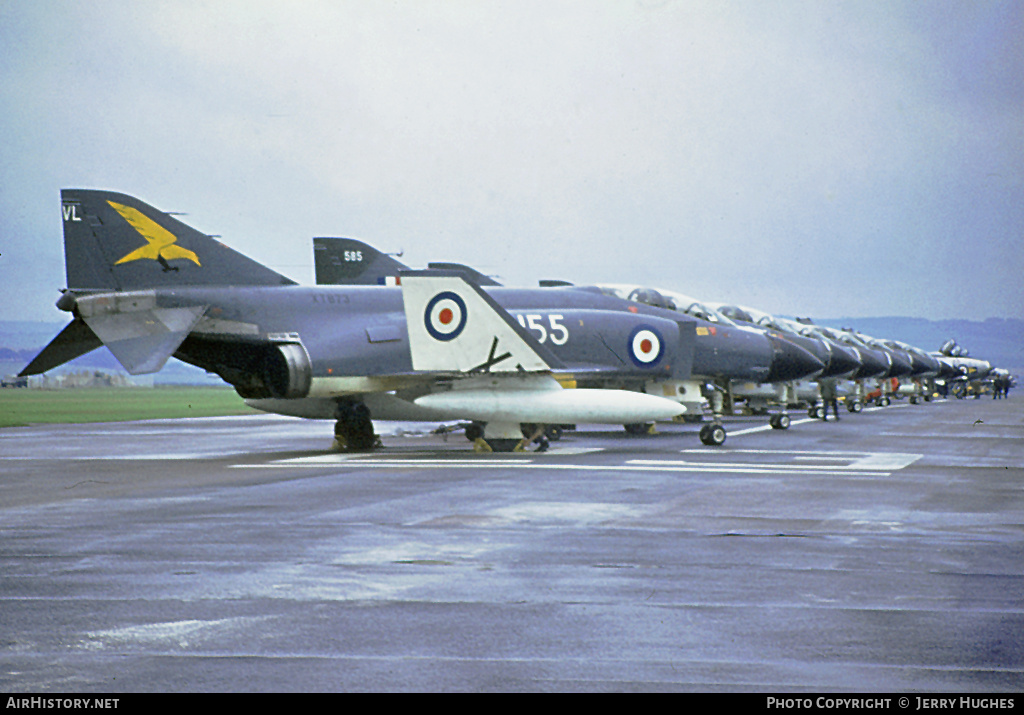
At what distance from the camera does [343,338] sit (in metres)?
18.7

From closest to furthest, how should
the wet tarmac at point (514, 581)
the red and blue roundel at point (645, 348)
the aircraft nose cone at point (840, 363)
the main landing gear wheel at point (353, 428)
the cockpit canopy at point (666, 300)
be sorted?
the wet tarmac at point (514, 581) < the main landing gear wheel at point (353, 428) < the red and blue roundel at point (645, 348) < the cockpit canopy at point (666, 300) < the aircraft nose cone at point (840, 363)

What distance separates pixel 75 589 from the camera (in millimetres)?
6219

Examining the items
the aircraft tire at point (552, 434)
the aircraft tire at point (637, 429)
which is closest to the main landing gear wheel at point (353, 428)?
the aircraft tire at point (552, 434)

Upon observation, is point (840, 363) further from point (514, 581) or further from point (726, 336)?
point (514, 581)

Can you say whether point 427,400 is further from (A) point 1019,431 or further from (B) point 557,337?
(A) point 1019,431

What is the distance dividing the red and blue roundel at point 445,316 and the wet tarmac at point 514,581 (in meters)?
3.68

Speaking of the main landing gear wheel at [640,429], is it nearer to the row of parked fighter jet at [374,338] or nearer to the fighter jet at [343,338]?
the row of parked fighter jet at [374,338]

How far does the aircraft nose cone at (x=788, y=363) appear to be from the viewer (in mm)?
23281

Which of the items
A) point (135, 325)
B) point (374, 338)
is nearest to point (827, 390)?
point (374, 338)

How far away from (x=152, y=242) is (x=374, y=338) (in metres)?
4.43

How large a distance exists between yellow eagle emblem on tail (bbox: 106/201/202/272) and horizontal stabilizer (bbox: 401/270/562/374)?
459 centimetres

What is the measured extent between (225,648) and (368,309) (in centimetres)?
1498

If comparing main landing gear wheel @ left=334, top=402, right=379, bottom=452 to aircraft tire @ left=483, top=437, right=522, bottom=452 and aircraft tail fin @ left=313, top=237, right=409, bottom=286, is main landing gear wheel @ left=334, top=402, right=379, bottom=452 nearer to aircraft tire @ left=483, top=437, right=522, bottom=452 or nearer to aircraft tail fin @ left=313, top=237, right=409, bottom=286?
aircraft tire @ left=483, top=437, right=522, bottom=452
